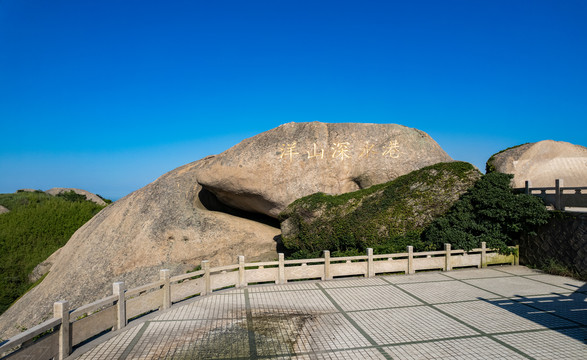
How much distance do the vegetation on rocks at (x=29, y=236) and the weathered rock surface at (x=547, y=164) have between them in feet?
77.6

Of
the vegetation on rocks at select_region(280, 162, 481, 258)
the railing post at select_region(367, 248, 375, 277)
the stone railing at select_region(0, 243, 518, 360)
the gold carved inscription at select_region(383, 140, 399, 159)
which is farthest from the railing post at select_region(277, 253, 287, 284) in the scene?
the gold carved inscription at select_region(383, 140, 399, 159)

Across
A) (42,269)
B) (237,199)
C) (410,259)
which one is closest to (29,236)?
(42,269)

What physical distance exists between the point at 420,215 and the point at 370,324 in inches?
258

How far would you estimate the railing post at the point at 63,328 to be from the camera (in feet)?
Result: 18.1

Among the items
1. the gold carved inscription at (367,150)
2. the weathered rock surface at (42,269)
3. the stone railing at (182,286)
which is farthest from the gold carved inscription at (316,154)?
the weathered rock surface at (42,269)

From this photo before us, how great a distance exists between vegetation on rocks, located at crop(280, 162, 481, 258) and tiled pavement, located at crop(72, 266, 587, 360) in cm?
275

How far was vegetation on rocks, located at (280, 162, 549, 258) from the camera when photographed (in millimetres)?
11812

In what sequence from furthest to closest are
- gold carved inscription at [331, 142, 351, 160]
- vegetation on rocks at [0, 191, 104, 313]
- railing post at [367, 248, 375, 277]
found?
vegetation on rocks at [0, 191, 104, 313] → gold carved inscription at [331, 142, 351, 160] → railing post at [367, 248, 375, 277]

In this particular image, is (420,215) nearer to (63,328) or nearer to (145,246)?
(63,328)

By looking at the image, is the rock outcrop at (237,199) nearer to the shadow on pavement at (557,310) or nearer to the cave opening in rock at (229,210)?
the cave opening in rock at (229,210)

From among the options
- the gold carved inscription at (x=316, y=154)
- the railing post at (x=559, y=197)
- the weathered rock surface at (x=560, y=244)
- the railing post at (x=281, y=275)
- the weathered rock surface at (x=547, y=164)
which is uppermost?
the gold carved inscription at (x=316, y=154)

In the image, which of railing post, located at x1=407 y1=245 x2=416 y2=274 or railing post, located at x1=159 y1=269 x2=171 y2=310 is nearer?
railing post, located at x1=159 y1=269 x2=171 y2=310

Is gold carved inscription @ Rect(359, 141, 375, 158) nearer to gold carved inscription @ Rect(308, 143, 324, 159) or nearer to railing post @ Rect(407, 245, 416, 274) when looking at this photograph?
gold carved inscription @ Rect(308, 143, 324, 159)

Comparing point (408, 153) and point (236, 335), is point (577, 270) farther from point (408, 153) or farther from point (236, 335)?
point (236, 335)
